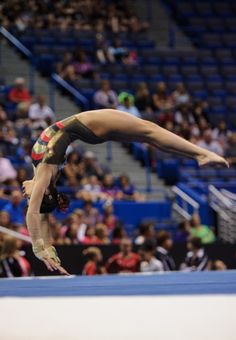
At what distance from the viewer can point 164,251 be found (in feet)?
37.5

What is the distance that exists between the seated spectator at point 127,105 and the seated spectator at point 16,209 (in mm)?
3607

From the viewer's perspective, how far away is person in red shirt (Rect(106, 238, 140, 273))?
1109cm

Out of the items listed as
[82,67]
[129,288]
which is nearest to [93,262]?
[129,288]

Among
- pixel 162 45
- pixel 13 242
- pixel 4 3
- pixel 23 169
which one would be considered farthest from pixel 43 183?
pixel 162 45

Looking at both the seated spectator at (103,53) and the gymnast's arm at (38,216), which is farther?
the seated spectator at (103,53)

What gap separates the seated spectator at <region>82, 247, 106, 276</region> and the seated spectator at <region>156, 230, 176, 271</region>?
0.77 meters

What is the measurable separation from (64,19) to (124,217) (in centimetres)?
631

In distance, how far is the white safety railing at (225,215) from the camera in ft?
44.9

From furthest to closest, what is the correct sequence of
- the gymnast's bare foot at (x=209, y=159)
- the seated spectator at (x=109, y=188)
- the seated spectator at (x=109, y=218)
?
1. the seated spectator at (x=109, y=188)
2. the seated spectator at (x=109, y=218)
3. the gymnast's bare foot at (x=209, y=159)

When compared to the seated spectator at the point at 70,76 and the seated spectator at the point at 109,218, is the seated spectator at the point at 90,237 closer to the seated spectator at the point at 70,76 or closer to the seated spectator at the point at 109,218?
the seated spectator at the point at 109,218

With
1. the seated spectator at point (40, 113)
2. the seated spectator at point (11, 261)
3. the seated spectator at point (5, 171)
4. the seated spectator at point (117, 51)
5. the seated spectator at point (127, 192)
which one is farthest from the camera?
the seated spectator at point (117, 51)

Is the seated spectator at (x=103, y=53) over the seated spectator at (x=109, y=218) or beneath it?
over

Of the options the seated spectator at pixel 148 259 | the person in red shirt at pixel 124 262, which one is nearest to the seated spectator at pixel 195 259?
the seated spectator at pixel 148 259

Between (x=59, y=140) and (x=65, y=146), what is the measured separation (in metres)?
0.07
